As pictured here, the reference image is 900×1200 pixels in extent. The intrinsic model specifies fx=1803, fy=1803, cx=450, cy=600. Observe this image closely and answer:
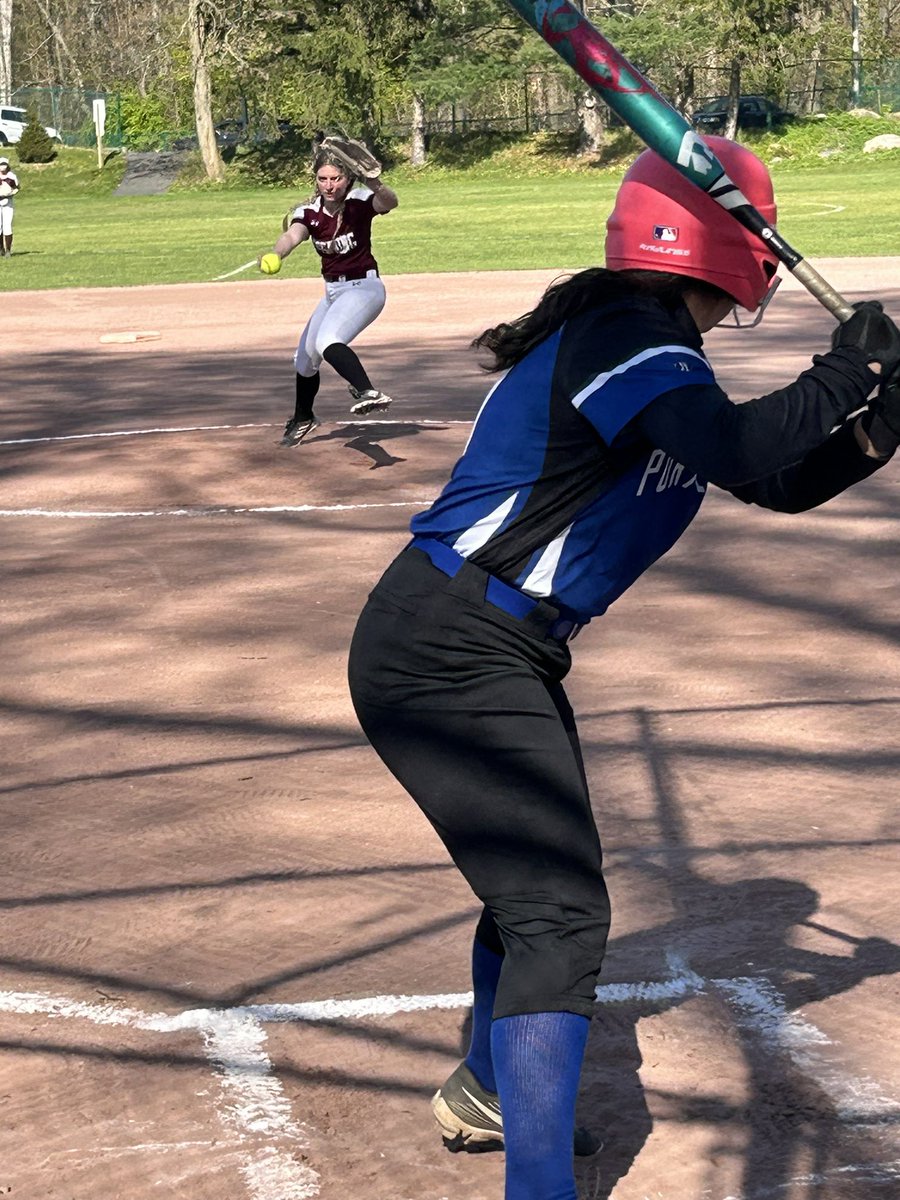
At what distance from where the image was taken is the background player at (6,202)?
32.6 metres

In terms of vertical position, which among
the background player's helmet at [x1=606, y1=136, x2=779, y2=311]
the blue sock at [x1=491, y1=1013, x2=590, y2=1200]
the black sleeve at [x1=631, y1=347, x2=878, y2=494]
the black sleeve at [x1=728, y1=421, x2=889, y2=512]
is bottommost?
the blue sock at [x1=491, y1=1013, x2=590, y2=1200]

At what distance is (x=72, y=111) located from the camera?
7838 cm

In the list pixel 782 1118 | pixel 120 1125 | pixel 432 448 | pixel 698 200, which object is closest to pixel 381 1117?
pixel 120 1125

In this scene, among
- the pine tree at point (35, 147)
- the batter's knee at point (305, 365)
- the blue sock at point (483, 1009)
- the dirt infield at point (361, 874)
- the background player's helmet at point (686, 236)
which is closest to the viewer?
the background player's helmet at point (686, 236)

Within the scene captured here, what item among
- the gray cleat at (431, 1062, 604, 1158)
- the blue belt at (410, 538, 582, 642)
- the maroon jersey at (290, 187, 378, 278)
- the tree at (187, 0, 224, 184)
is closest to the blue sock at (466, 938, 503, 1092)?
the gray cleat at (431, 1062, 604, 1158)

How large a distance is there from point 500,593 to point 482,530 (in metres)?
0.12

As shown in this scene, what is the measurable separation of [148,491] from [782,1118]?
8307 mm

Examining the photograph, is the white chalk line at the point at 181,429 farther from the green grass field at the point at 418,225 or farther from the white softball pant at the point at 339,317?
the green grass field at the point at 418,225

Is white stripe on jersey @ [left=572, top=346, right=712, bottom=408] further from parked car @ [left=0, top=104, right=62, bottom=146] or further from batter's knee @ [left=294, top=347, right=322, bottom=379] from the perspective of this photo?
parked car @ [left=0, top=104, right=62, bottom=146]

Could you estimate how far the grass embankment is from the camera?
1181 inches

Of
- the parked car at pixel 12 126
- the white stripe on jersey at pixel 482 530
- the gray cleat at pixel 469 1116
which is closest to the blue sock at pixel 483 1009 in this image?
the gray cleat at pixel 469 1116

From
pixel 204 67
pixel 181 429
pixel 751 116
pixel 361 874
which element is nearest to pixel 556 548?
pixel 361 874

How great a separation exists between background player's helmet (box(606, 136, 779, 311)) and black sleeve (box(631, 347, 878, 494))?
14.4 inches

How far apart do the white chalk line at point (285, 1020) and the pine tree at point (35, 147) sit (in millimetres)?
65907
